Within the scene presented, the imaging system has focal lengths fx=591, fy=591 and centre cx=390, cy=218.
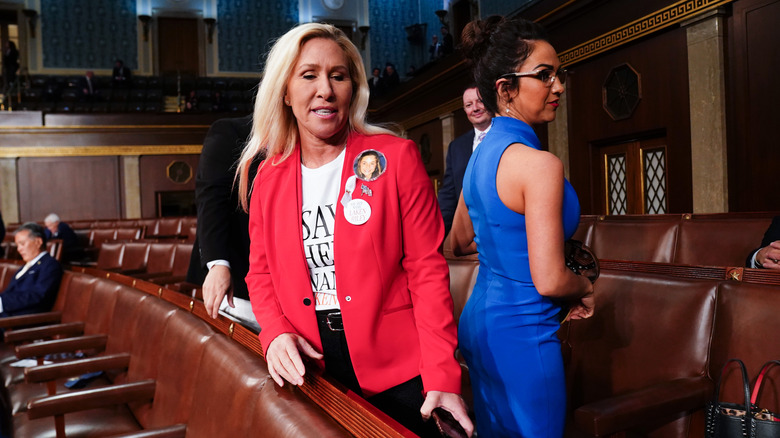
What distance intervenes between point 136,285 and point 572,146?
14.4ft

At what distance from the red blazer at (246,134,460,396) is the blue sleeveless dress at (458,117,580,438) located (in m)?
0.15

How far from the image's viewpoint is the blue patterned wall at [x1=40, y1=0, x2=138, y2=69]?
44.2 ft

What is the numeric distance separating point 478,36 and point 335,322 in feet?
2.24

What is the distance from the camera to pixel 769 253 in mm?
1833

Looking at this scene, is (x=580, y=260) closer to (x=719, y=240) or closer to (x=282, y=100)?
(x=282, y=100)

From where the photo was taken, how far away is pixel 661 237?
2.66m

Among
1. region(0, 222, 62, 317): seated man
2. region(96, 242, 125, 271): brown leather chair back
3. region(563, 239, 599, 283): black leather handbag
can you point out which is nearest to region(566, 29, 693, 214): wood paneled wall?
region(563, 239, 599, 283): black leather handbag

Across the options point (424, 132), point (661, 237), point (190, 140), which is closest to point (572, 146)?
point (661, 237)

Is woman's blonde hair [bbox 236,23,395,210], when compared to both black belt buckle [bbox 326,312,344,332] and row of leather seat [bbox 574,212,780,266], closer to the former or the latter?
black belt buckle [bbox 326,312,344,332]

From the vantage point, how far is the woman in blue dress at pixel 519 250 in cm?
106

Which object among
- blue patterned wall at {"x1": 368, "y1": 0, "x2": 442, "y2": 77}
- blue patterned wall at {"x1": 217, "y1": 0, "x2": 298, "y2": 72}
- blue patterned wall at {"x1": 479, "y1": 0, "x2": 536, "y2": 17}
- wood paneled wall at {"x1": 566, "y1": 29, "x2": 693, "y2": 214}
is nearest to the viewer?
wood paneled wall at {"x1": 566, "y1": 29, "x2": 693, "y2": 214}

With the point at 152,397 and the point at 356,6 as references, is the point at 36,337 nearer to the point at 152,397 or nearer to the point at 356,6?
the point at 152,397

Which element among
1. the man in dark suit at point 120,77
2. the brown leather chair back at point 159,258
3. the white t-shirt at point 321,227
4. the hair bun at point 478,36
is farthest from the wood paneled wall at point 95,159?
the white t-shirt at point 321,227

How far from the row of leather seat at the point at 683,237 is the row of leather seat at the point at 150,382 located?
1.90m
